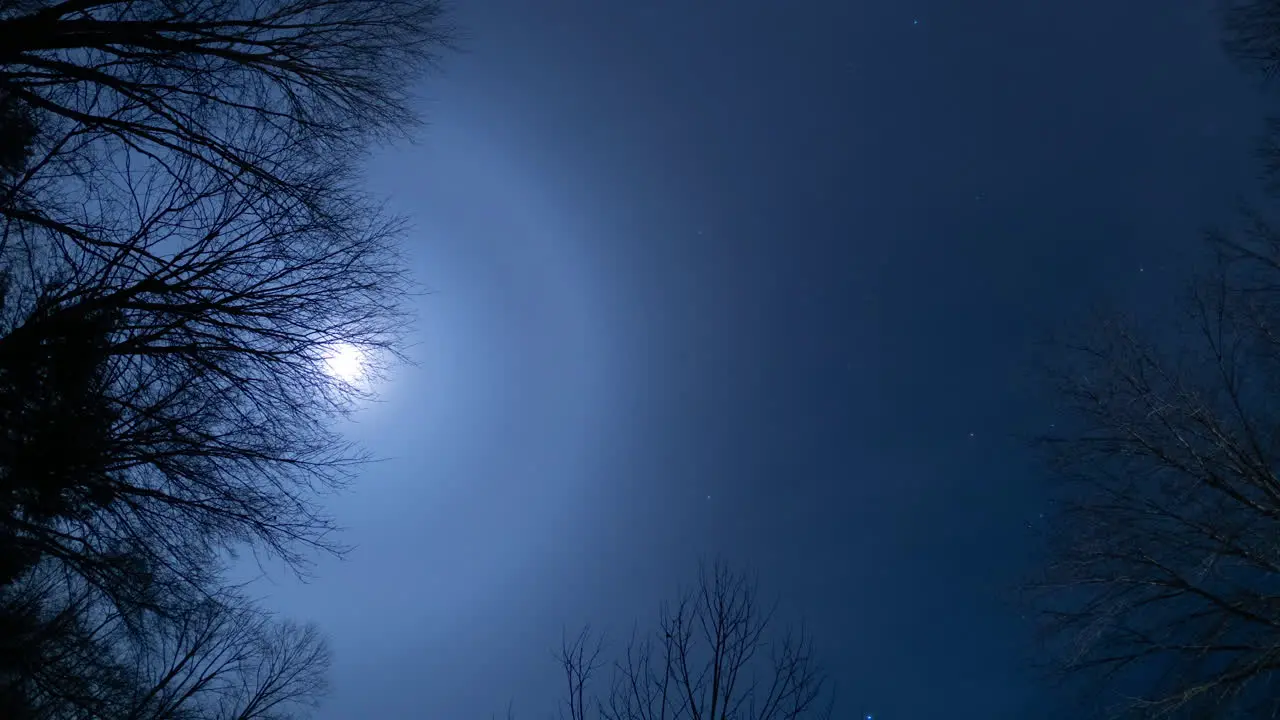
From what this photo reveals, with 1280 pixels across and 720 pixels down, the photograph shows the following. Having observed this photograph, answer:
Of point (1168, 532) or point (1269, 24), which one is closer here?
point (1269, 24)

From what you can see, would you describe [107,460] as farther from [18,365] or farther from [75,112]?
[75,112]

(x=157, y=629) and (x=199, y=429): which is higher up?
(x=199, y=429)

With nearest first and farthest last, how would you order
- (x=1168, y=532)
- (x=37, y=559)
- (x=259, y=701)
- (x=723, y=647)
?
(x=37, y=559)
(x=723, y=647)
(x=1168, y=532)
(x=259, y=701)

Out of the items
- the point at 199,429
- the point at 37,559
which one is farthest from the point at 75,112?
the point at 37,559

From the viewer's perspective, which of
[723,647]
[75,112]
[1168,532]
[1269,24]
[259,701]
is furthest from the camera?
[259,701]

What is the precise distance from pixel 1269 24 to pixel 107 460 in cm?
1289

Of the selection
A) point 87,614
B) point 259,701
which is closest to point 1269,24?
point 87,614

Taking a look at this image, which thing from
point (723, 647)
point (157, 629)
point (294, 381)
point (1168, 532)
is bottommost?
point (157, 629)

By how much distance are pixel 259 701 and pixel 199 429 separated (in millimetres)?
11681

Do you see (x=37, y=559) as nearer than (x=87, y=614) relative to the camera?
Yes

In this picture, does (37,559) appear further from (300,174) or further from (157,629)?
(300,174)

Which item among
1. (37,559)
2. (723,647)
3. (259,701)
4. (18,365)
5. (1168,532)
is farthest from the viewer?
(259,701)

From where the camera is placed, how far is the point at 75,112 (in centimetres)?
459

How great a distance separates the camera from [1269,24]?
717cm
